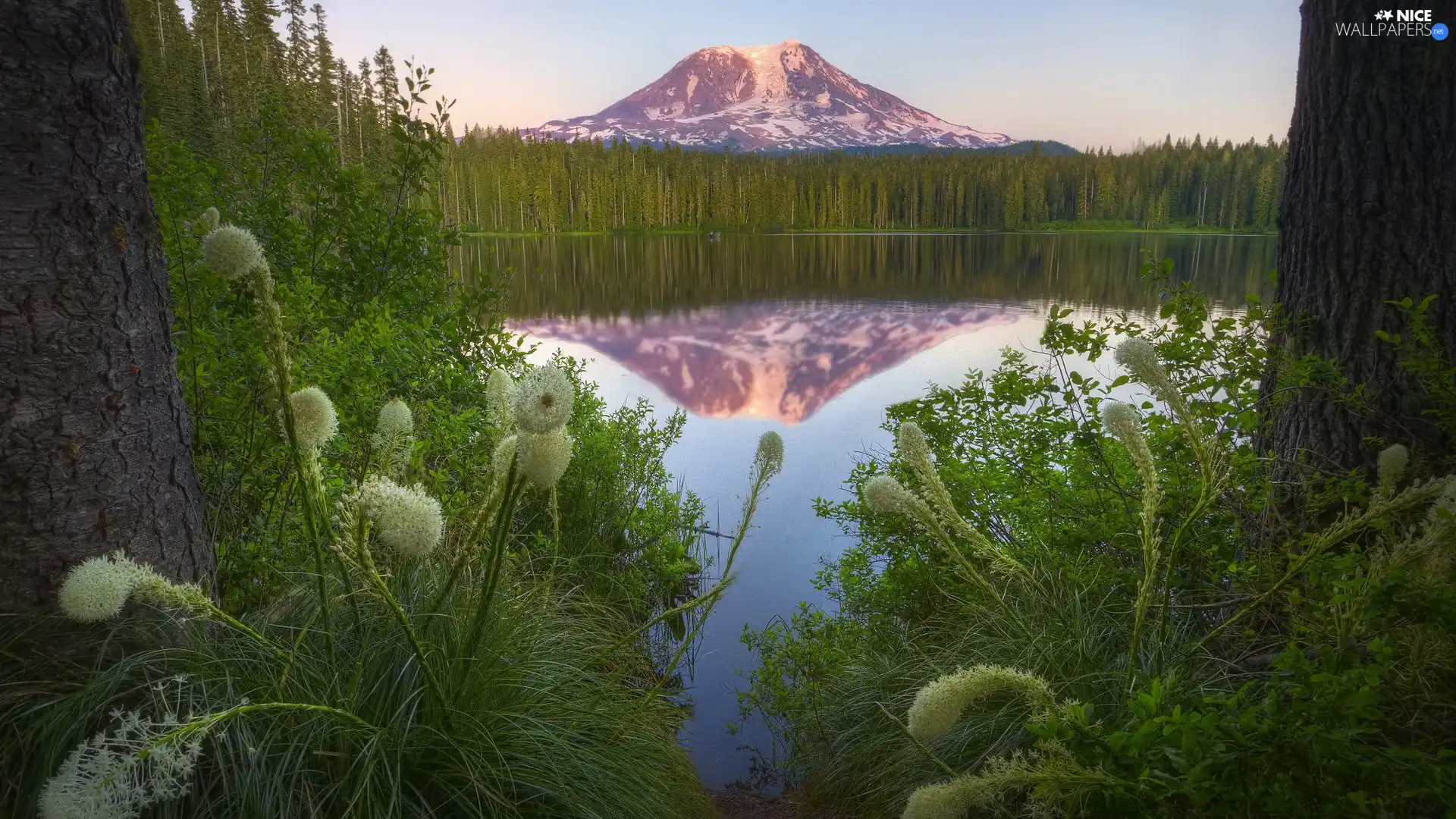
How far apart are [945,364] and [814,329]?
420cm

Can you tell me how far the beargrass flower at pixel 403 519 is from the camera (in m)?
1.58

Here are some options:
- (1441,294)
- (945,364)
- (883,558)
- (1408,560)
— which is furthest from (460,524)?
(945,364)

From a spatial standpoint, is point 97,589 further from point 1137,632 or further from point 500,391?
point 1137,632

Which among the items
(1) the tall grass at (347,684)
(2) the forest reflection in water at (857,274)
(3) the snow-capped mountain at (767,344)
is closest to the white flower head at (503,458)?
(1) the tall grass at (347,684)

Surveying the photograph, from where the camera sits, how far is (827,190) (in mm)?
86375

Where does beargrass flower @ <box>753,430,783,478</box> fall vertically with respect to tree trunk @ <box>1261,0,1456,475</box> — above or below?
below

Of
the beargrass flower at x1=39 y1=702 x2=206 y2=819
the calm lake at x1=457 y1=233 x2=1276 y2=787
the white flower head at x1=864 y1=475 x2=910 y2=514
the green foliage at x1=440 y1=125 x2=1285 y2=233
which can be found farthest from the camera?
the green foliage at x1=440 y1=125 x2=1285 y2=233

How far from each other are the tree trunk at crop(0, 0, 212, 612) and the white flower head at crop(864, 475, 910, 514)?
95.0 inches

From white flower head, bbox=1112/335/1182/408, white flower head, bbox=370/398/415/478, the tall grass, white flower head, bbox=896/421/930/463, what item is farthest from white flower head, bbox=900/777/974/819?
white flower head, bbox=370/398/415/478

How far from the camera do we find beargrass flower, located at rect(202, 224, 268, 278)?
164 cm

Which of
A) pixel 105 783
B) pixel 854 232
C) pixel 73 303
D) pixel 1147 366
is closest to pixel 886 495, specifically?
pixel 1147 366

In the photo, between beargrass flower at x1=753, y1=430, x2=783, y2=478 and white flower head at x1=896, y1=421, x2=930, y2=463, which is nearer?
white flower head at x1=896, y1=421, x2=930, y2=463

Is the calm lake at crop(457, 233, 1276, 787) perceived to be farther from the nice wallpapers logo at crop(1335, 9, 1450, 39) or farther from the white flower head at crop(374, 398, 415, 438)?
the white flower head at crop(374, 398, 415, 438)

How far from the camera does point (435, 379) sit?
17.8 feet
